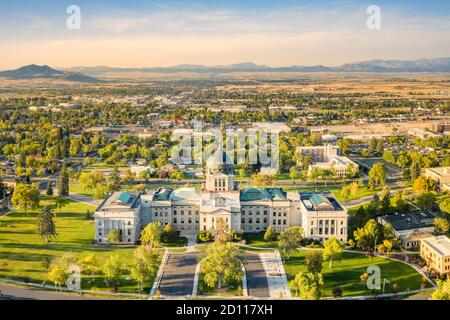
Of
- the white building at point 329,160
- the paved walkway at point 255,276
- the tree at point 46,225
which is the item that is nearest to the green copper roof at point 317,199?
the paved walkway at point 255,276

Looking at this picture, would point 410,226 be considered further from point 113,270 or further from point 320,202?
point 113,270

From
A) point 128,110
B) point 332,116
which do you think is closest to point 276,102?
point 332,116

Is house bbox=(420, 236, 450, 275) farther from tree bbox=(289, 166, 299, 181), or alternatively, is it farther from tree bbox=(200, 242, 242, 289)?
tree bbox=(289, 166, 299, 181)

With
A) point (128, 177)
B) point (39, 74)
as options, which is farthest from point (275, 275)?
point (39, 74)

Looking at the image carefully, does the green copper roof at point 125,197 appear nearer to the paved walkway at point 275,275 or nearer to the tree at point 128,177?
the paved walkway at point 275,275

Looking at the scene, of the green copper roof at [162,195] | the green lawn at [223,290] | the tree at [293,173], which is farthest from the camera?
the tree at [293,173]
